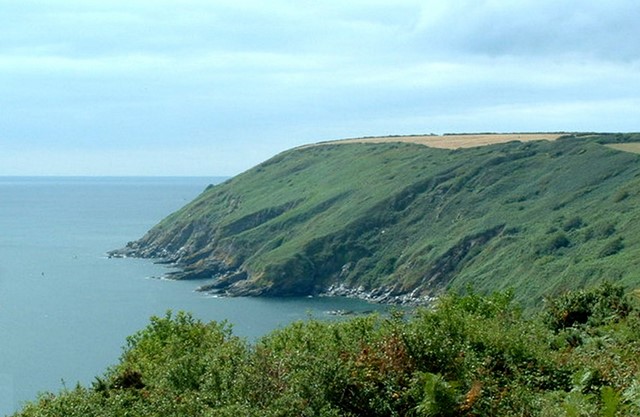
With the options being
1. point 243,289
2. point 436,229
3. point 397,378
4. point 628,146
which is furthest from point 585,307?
point 628,146

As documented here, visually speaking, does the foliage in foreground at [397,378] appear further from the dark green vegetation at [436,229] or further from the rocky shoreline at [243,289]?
the rocky shoreline at [243,289]


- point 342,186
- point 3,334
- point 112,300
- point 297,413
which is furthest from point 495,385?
point 342,186

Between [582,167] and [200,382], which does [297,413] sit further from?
[582,167]

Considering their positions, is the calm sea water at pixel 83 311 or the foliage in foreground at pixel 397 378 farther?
the calm sea water at pixel 83 311

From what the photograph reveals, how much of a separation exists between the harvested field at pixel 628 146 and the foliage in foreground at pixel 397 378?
413 ft

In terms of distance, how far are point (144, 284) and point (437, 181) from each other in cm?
5714

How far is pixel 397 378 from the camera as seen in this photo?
18250mm

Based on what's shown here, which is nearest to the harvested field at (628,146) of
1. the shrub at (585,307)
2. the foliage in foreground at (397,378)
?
the shrub at (585,307)

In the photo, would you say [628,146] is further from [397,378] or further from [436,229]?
[397,378]

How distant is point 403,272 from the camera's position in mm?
130000

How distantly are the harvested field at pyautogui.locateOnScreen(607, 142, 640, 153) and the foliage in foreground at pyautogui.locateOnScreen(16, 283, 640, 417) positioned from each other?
12577cm

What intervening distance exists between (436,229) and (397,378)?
12420 cm

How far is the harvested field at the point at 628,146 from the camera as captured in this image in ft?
468

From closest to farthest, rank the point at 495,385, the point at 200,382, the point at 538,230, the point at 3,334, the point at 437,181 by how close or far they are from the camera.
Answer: the point at 495,385
the point at 200,382
the point at 3,334
the point at 538,230
the point at 437,181
